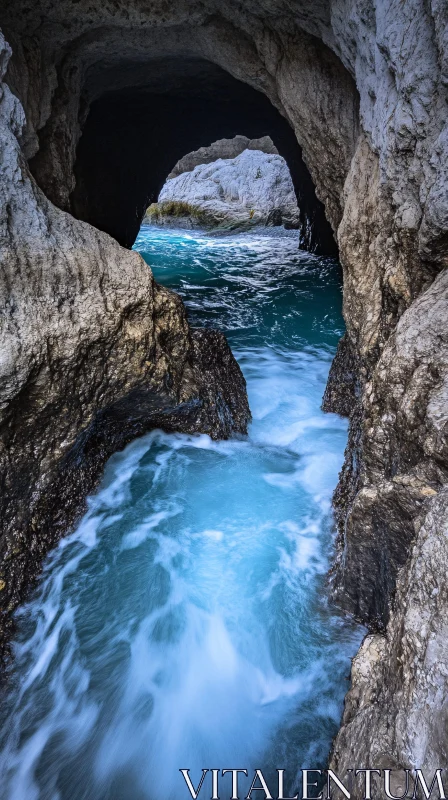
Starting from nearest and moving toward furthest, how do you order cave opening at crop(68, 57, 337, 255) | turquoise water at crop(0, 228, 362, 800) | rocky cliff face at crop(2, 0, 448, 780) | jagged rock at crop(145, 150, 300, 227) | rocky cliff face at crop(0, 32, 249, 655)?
rocky cliff face at crop(2, 0, 448, 780) → turquoise water at crop(0, 228, 362, 800) → rocky cliff face at crop(0, 32, 249, 655) → cave opening at crop(68, 57, 337, 255) → jagged rock at crop(145, 150, 300, 227)

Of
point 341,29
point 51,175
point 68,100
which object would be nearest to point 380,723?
point 341,29

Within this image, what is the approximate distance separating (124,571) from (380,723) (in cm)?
240

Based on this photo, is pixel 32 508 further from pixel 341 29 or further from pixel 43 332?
pixel 341 29

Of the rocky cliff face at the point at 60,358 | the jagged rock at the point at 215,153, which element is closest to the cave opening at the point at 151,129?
the rocky cliff face at the point at 60,358

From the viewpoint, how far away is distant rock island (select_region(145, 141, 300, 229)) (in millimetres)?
18781

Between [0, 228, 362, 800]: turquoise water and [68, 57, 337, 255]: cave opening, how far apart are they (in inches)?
195

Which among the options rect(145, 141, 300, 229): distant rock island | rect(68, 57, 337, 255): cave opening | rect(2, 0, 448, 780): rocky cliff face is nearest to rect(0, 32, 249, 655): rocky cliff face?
rect(2, 0, 448, 780): rocky cliff face

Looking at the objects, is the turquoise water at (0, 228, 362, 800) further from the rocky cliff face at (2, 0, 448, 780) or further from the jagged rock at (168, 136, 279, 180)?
the jagged rock at (168, 136, 279, 180)

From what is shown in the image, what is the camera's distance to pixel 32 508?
3.23 metres

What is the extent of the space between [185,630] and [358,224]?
3381 mm

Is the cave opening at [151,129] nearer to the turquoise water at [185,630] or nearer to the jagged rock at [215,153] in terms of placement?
the turquoise water at [185,630]

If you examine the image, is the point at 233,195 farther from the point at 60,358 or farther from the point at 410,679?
the point at 410,679

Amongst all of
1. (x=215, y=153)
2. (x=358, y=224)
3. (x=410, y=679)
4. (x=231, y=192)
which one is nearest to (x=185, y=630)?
(x=410, y=679)

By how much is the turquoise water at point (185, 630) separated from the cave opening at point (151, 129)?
16.2 ft
